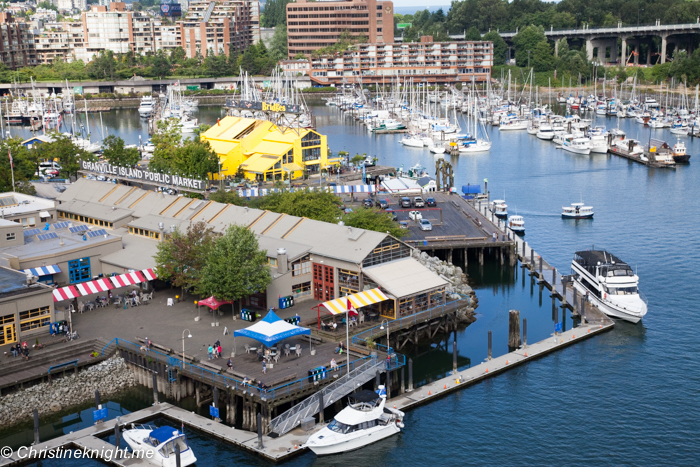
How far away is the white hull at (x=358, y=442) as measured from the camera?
44.6 meters

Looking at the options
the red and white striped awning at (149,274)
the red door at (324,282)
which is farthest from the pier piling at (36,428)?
the red door at (324,282)

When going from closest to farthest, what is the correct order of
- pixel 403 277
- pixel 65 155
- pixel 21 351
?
pixel 21 351 → pixel 403 277 → pixel 65 155

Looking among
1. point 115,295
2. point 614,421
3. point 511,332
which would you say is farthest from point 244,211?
point 614,421

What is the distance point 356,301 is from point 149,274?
16.3 m

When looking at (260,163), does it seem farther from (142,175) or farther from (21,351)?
(21,351)

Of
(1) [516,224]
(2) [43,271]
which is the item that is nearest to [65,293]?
(2) [43,271]

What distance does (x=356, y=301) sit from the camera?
185 ft

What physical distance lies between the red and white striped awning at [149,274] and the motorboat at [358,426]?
21.5 m

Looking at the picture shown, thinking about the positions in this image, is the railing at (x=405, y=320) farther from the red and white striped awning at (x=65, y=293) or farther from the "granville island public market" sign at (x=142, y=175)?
the "granville island public market" sign at (x=142, y=175)

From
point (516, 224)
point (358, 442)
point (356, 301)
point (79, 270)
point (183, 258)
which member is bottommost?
point (358, 442)

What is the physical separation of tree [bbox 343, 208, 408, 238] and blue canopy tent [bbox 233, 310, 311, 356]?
20643 mm

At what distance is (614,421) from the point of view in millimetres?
48906

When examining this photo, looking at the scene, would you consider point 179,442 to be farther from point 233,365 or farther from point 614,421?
point 614,421

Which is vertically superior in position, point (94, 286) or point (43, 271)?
point (43, 271)
